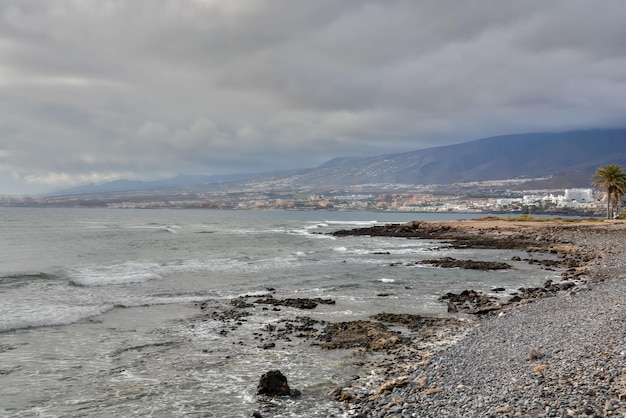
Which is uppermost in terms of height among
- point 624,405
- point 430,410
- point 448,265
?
point 624,405

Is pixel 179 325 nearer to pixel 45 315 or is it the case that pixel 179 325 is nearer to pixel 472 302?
pixel 45 315

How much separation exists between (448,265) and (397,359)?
23277mm

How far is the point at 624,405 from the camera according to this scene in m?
6.83

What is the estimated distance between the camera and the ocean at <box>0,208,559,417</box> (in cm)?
1047

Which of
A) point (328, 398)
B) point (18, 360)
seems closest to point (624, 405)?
point (328, 398)

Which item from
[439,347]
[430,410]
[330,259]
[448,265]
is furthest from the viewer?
[330,259]

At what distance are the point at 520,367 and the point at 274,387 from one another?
18.2ft

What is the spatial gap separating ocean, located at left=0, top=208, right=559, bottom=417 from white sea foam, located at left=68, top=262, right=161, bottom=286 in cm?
12

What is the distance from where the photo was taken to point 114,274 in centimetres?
3153

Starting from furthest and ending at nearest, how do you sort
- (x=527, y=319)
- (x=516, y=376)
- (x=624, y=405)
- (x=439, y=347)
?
(x=527, y=319) < (x=439, y=347) < (x=516, y=376) < (x=624, y=405)

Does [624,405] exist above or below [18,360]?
above

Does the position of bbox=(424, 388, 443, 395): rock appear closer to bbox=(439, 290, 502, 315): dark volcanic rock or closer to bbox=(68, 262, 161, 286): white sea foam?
bbox=(439, 290, 502, 315): dark volcanic rock

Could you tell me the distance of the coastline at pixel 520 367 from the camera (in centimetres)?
767

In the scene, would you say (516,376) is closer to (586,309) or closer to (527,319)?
(527,319)
